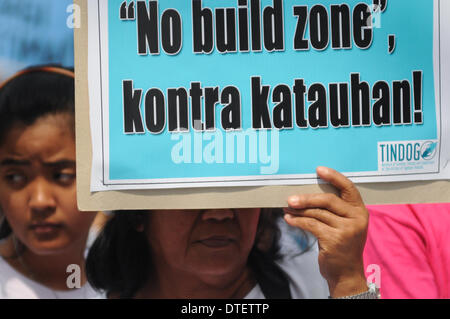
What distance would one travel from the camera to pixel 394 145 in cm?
107

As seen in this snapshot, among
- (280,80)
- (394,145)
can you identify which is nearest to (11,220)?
(280,80)

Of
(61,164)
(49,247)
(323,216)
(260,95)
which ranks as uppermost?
(260,95)

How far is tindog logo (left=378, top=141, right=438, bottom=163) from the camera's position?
42.3 inches

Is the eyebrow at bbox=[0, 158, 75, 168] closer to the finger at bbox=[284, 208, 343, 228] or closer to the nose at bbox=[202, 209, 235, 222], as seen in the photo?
the nose at bbox=[202, 209, 235, 222]

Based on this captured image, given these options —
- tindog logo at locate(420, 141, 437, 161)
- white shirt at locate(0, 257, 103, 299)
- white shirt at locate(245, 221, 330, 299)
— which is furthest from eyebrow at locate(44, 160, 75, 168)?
tindog logo at locate(420, 141, 437, 161)

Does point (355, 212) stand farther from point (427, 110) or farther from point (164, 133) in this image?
point (164, 133)

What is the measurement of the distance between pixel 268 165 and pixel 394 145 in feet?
0.90

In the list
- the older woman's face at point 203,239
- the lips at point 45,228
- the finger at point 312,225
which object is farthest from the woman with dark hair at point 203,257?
the finger at point 312,225

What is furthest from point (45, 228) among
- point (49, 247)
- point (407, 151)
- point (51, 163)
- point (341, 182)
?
point (407, 151)

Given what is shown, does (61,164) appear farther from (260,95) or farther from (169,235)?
(260,95)

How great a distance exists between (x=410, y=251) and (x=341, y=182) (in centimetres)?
46

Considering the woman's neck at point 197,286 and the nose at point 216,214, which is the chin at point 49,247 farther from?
the nose at point 216,214

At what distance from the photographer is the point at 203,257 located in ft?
4.30

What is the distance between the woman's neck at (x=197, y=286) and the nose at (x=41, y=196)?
1.14ft
